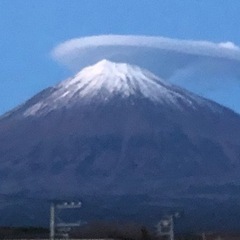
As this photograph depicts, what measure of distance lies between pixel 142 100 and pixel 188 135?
10861mm

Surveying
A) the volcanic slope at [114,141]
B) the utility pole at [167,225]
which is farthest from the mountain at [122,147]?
the utility pole at [167,225]

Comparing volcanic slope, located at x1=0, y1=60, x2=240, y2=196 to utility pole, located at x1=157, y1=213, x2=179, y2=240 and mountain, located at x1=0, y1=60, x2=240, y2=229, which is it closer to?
mountain, located at x1=0, y1=60, x2=240, y2=229

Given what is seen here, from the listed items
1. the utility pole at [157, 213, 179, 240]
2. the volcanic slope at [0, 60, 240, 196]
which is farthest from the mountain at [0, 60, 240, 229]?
the utility pole at [157, 213, 179, 240]

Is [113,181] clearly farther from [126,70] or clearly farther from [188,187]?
[126,70]

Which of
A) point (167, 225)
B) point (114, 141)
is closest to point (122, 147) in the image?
point (114, 141)

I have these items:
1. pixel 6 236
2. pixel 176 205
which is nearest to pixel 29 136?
pixel 176 205

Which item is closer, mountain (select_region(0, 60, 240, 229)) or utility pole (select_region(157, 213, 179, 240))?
utility pole (select_region(157, 213, 179, 240))

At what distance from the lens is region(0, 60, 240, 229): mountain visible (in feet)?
381

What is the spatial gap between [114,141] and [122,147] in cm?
129

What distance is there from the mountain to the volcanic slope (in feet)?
0.37

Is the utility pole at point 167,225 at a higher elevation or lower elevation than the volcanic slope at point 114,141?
lower

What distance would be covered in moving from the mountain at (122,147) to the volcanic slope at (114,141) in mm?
Answer: 114

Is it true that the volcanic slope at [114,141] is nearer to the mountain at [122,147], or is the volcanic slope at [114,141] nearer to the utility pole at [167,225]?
the mountain at [122,147]

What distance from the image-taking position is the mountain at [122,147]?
381 feet
